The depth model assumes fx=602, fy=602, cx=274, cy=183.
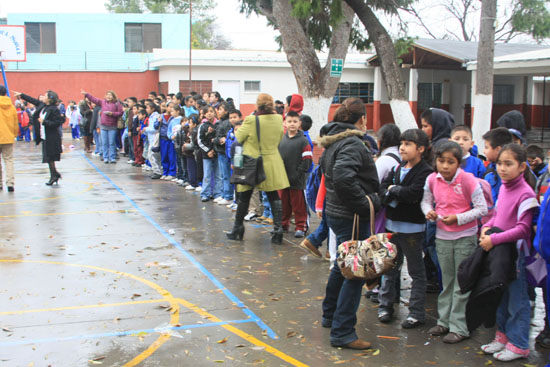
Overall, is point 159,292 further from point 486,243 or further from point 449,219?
point 486,243

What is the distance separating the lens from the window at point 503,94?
31.1 meters

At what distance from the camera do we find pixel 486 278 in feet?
→ 15.2

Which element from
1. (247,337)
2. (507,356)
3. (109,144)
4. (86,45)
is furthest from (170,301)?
(86,45)

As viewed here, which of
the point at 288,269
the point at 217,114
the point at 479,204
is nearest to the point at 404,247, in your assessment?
the point at 479,204

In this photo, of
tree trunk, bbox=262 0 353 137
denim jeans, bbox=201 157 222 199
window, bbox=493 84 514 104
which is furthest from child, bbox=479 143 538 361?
window, bbox=493 84 514 104

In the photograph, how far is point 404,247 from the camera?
17.5 ft

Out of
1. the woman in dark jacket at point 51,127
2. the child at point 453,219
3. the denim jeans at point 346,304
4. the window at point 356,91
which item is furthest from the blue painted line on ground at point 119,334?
the window at point 356,91

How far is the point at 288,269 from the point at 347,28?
423 inches

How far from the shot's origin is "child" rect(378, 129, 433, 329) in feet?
17.0

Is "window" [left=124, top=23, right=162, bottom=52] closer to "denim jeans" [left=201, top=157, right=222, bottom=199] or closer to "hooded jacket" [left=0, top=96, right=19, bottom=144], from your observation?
"hooded jacket" [left=0, top=96, right=19, bottom=144]

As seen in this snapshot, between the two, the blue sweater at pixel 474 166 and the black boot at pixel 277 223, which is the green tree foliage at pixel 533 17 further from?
the blue sweater at pixel 474 166

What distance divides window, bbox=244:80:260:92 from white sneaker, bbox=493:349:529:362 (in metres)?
26.7

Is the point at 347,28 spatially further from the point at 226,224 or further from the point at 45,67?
the point at 45,67

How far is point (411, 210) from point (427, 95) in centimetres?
2641
